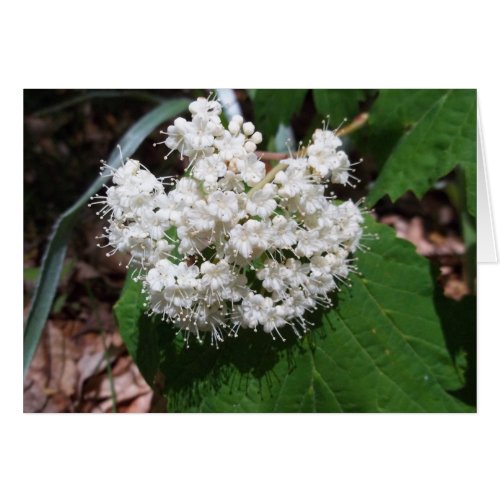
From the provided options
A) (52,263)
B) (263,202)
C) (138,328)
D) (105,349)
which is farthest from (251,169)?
(105,349)

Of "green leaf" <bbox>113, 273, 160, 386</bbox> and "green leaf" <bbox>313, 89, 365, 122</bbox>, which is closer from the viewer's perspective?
"green leaf" <bbox>113, 273, 160, 386</bbox>

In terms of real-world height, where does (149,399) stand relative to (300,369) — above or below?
below

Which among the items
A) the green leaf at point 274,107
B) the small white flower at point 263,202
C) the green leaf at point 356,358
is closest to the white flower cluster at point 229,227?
the small white flower at point 263,202

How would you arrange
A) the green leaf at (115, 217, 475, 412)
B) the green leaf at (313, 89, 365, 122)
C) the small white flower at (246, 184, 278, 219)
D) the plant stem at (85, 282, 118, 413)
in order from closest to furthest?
the small white flower at (246, 184, 278, 219) < the green leaf at (115, 217, 475, 412) < the green leaf at (313, 89, 365, 122) < the plant stem at (85, 282, 118, 413)

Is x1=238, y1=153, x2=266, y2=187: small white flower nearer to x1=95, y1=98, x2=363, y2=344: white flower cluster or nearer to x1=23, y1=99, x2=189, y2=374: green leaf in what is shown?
x1=95, y1=98, x2=363, y2=344: white flower cluster

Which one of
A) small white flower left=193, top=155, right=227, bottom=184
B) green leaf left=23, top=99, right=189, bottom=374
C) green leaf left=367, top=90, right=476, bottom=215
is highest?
green leaf left=367, top=90, right=476, bottom=215

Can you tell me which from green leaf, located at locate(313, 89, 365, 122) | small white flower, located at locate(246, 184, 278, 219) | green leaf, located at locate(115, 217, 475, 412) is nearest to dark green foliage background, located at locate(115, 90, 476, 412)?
green leaf, located at locate(115, 217, 475, 412)
